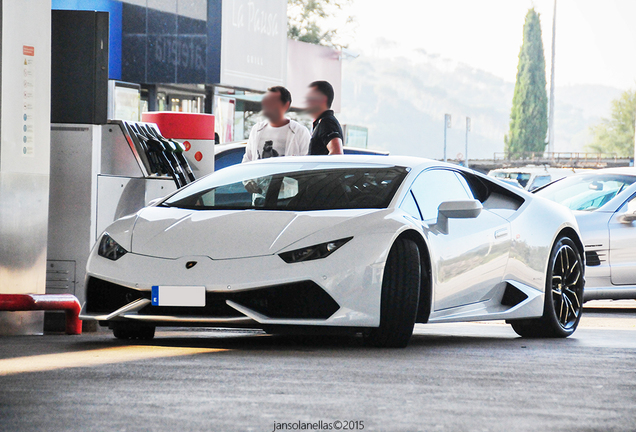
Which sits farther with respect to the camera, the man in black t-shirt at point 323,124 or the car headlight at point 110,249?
the man in black t-shirt at point 323,124

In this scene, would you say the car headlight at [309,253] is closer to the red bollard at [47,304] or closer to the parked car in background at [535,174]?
the red bollard at [47,304]

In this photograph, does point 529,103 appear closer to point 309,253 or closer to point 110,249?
point 110,249

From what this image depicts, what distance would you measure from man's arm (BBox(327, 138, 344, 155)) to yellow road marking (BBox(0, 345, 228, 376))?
3.23 meters

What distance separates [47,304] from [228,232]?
80.2 inches

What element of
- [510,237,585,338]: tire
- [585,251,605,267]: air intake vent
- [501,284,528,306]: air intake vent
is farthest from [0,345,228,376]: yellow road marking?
[585,251,605,267]: air intake vent

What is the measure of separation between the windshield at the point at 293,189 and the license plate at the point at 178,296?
0.82 meters

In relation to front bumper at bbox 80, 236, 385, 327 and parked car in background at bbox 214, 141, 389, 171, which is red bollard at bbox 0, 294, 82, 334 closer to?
front bumper at bbox 80, 236, 385, 327

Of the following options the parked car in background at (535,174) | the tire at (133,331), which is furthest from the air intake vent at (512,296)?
the parked car in background at (535,174)

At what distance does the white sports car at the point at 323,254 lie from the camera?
584 centimetres

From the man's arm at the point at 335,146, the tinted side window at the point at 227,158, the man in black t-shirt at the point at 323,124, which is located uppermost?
the man in black t-shirt at the point at 323,124

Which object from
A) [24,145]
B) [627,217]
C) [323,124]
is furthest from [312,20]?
[24,145]

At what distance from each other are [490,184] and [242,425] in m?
4.49

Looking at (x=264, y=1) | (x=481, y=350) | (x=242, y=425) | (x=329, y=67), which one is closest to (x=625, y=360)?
(x=481, y=350)

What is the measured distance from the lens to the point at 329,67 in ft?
126
